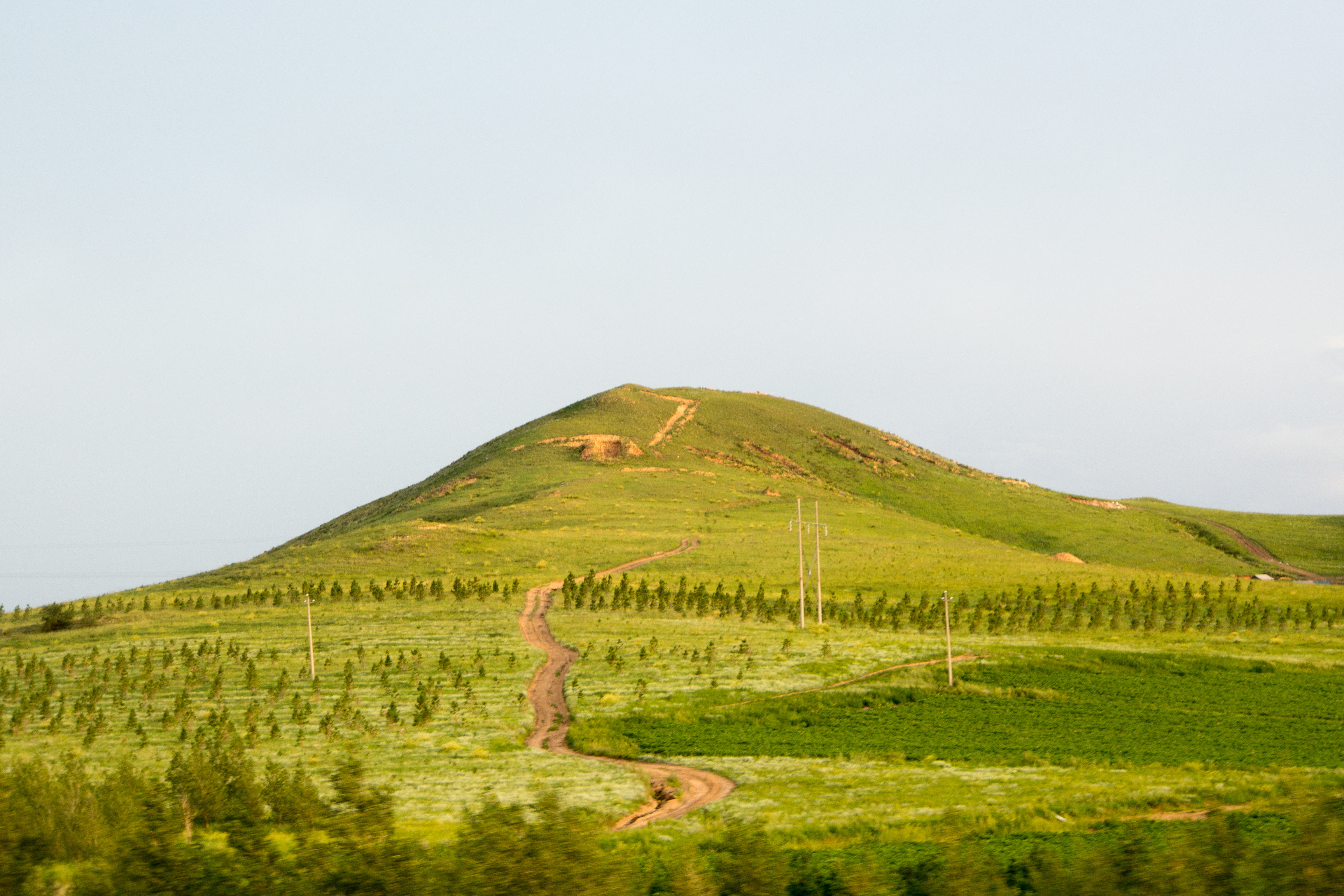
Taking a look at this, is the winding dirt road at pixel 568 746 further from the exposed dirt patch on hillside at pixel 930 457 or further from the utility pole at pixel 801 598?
the exposed dirt patch on hillside at pixel 930 457

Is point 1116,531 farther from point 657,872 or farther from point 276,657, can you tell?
point 657,872

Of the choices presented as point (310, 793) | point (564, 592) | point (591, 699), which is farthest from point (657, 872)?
point (564, 592)

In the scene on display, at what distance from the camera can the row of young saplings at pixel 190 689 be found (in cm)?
4162

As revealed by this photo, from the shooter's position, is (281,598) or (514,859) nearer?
(514,859)

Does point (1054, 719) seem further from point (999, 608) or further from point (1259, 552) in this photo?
point (1259, 552)

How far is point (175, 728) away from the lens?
136ft

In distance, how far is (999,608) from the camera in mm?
71625

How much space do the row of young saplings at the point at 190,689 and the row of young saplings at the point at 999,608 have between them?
18.8 m

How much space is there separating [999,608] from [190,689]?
52.8 m

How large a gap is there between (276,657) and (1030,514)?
12439 cm

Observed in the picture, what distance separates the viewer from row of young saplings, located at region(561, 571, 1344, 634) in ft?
225

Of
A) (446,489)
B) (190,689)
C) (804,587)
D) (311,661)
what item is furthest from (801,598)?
(446,489)

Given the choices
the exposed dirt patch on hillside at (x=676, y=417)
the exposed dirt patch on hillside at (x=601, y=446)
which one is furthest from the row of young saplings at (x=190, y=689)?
the exposed dirt patch on hillside at (x=676, y=417)

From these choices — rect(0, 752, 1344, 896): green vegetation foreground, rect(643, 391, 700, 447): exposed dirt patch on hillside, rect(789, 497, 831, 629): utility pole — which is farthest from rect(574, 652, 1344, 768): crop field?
rect(643, 391, 700, 447): exposed dirt patch on hillside
